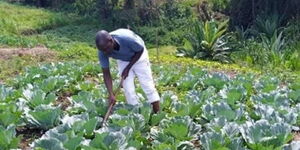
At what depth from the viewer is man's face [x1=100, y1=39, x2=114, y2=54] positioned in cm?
559

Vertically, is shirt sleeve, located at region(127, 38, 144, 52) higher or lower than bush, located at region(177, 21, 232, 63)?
higher

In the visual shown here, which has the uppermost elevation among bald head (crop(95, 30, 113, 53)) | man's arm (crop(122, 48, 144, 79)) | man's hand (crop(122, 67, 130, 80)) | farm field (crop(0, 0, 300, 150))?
bald head (crop(95, 30, 113, 53))

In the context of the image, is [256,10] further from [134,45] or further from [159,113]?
[159,113]

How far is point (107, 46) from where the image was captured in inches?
221

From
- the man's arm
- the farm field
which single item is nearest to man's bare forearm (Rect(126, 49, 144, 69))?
the man's arm

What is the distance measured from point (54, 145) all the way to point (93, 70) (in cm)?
501

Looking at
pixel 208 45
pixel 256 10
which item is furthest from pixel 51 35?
pixel 256 10

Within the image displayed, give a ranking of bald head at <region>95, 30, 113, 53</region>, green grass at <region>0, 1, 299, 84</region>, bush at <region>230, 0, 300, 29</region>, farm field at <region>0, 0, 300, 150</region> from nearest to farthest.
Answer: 1. farm field at <region>0, 0, 300, 150</region>
2. bald head at <region>95, 30, 113, 53</region>
3. green grass at <region>0, 1, 299, 84</region>
4. bush at <region>230, 0, 300, 29</region>

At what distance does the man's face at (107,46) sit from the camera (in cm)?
559

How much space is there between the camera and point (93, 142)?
4691mm

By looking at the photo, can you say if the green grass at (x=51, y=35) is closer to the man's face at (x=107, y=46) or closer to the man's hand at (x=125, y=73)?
the man's hand at (x=125, y=73)

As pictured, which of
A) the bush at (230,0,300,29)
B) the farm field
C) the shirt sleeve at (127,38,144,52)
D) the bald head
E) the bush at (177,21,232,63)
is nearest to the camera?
the farm field

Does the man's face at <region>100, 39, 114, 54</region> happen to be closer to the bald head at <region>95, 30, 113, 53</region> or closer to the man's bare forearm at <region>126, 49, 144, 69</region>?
the bald head at <region>95, 30, 113, 53</region>

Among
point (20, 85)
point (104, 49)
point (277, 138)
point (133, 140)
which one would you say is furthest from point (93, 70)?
point (277, 138)
